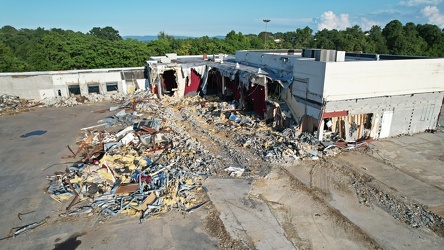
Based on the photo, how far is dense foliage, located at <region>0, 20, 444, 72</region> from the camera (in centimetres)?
3522

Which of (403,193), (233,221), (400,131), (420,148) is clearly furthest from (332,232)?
(400,131)

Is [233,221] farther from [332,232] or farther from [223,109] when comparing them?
[223,109]

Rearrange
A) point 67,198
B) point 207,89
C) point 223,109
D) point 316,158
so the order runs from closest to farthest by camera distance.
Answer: point 67,198
point 316,158
point 223,109
point 207,89

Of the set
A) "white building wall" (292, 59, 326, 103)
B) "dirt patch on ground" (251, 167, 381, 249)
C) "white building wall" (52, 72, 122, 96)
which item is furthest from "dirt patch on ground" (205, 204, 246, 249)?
"white building wall" (52, 72, 122, 96)

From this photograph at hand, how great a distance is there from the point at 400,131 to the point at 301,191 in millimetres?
9618

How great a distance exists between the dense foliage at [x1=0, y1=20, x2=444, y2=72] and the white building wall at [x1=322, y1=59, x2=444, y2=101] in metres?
30.1

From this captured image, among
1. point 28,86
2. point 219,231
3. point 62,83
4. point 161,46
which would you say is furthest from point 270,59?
point 161,46

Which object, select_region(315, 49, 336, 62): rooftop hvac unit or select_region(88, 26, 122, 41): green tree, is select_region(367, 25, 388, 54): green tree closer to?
select_region(315, 49, 336, 62): rooftop hvac unit

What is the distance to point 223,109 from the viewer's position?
2017 centimetres

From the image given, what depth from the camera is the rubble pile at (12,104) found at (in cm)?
2236

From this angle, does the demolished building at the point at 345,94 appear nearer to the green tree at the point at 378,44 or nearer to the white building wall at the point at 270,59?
the white building wall at the point at 270,59

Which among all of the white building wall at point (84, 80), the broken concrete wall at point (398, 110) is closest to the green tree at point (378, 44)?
the broken concrete wall at point (398, 110)

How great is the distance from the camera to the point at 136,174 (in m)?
11.1

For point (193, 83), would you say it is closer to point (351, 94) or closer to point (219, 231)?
point (351, 94)
